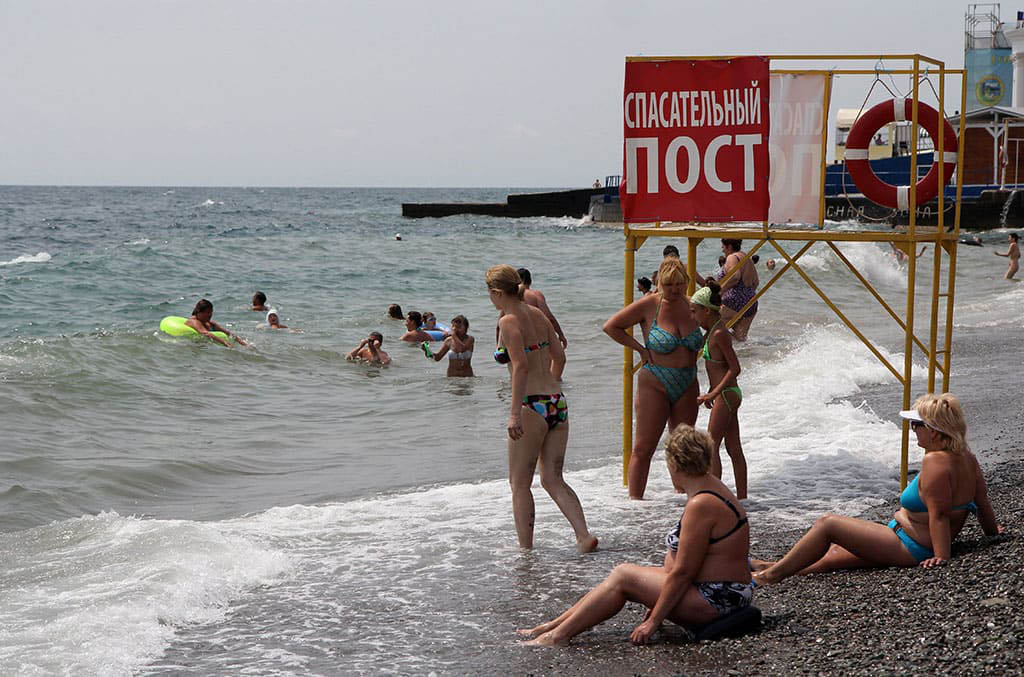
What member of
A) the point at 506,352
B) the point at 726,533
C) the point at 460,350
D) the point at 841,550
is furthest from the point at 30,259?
the point at 726,533

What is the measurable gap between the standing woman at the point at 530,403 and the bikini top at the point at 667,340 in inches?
40.8

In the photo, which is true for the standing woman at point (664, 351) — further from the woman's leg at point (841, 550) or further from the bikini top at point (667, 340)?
the woman's leg at point (841, 550)

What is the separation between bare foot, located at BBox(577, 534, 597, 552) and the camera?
6531mm

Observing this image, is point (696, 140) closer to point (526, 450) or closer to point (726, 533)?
point (526, 450)

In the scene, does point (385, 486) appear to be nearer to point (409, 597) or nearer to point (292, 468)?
point (292, 468)

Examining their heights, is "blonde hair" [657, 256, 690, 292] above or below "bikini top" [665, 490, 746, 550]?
above

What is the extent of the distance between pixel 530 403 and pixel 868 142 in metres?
3.12

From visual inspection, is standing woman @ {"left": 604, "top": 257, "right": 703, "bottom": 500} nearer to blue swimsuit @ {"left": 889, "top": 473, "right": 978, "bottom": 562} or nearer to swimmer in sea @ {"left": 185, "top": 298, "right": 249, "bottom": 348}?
blue swimsuit @ {"left": 889, "top": 473, "right": 978, "bottom": 562}

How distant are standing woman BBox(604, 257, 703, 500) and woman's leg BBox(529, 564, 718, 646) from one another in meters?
2.51

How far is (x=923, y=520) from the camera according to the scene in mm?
5477

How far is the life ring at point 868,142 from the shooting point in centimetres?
752

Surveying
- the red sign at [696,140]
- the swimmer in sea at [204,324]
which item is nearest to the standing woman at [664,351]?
the red sign at [696,140]

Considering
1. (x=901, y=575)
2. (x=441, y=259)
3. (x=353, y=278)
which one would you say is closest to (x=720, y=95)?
(x=901, y=575)

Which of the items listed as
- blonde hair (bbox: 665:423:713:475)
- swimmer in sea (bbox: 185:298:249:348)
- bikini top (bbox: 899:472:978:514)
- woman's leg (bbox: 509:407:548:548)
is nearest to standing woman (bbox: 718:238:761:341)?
woman's leg (bbox: 509:407:548:548)
